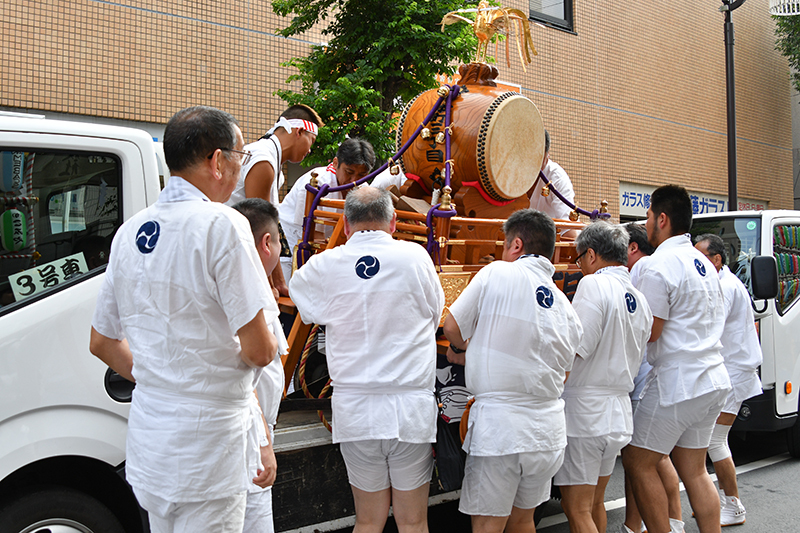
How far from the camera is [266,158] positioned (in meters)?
3.26

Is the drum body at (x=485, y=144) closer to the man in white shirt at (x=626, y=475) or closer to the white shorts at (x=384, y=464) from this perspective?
the man in white shirt at (x=626, y=475)

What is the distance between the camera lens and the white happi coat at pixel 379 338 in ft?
8.39

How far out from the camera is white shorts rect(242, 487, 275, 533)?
82.8 inches

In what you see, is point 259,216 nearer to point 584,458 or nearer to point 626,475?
point 584,458

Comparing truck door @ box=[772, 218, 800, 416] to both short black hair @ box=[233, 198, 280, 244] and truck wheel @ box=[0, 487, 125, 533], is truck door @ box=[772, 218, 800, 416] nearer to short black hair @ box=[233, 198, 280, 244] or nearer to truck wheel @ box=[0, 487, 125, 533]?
short black hair @ box=[233, 198, 280, 244]

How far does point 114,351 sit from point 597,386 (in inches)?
83.8

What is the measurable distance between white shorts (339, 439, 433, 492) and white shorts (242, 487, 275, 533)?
1.76ft

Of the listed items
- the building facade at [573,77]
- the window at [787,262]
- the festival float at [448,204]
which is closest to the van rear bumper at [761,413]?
the window at [787,262]

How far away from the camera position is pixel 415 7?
5.80m

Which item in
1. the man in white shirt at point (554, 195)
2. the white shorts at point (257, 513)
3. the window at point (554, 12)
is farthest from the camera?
the window at point (554, 12)

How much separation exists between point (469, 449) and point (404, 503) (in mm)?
348

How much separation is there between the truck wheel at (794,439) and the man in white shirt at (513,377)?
11.5ft

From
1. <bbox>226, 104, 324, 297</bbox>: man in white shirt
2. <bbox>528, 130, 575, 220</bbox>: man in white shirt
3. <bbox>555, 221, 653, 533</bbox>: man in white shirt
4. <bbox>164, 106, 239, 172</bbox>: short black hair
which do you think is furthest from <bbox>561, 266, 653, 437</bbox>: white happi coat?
<bbox>164, 106, 239, 172</bbox>: short black hair

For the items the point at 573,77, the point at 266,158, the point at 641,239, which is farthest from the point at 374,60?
the point at 573,77
